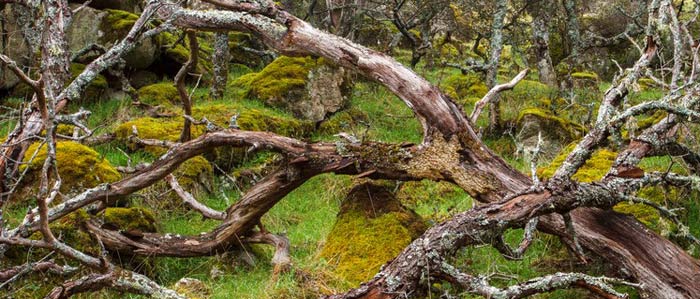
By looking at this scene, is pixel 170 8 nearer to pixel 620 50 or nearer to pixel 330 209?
pixel 330 209

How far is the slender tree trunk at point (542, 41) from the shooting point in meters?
15.2

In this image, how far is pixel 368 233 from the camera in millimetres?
6590

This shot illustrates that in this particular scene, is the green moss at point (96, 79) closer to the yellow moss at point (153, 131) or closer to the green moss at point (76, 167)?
the yellow moss at point (153, 131)

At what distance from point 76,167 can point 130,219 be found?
1138 millimetres

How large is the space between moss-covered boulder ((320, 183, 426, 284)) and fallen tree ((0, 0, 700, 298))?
0.43 m

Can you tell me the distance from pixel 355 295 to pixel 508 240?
289cm

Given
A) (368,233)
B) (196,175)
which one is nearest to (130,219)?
(196,175)

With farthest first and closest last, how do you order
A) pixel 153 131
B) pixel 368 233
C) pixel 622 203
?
pixel 153 131 < pixel 622 203 < pixel 368 233

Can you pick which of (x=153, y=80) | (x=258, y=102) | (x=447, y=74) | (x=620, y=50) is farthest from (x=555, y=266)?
(x=620, y=50)

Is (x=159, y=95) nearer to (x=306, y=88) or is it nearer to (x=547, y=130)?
(x=306, y=88)

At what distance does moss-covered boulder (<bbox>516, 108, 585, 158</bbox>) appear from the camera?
11359 mm

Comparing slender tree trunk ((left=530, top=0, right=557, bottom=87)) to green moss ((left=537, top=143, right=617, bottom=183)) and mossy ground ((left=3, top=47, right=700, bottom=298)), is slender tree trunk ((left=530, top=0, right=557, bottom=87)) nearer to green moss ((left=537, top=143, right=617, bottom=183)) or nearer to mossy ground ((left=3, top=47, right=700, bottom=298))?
mossy ground ((left=3, top=47, right=700, bottom=298))

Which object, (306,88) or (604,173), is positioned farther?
(306,88)

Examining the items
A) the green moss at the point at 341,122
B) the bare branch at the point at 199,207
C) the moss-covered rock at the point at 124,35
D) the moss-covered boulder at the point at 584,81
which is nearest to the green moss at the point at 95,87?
the moss-covered rock at the point at 124,35
